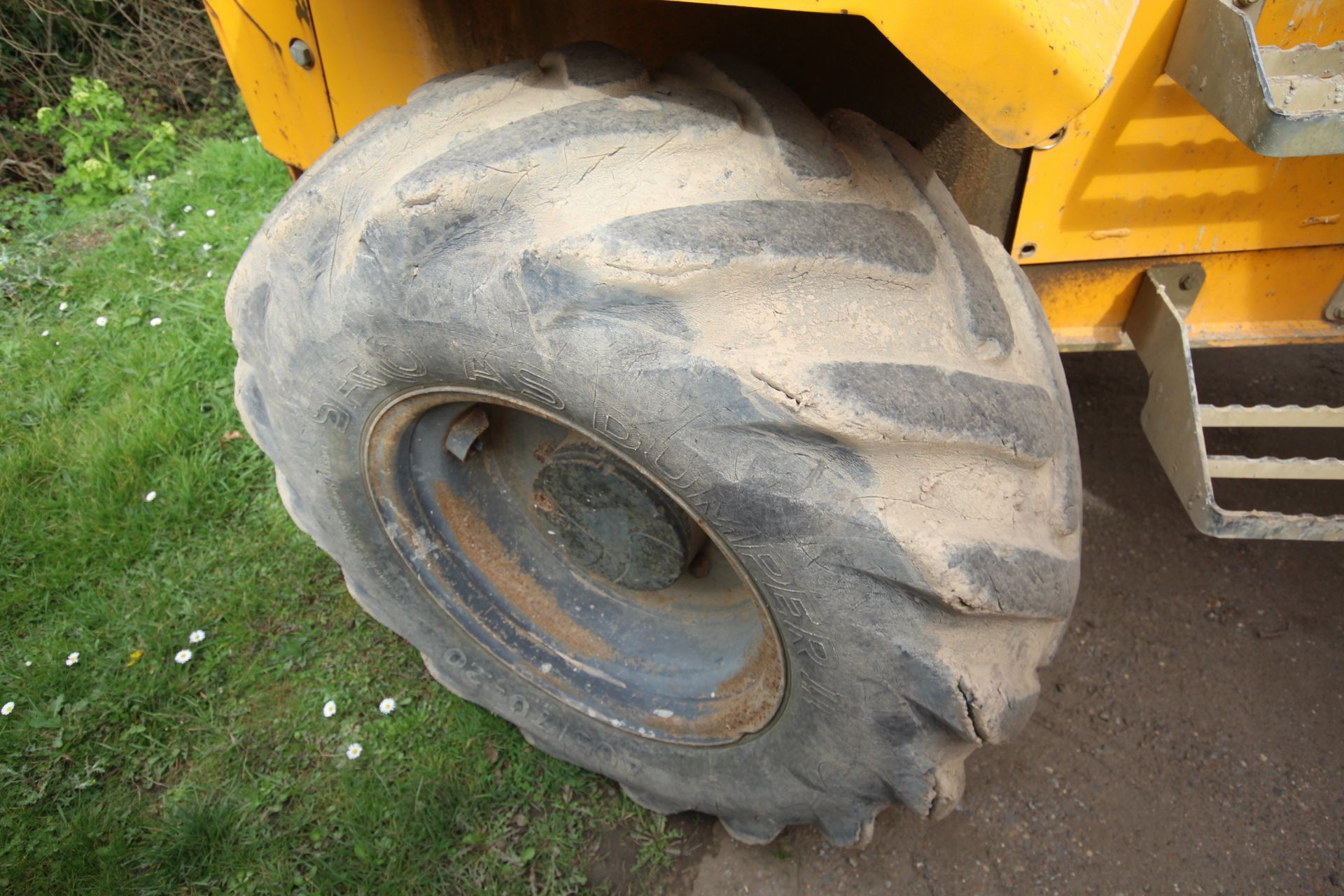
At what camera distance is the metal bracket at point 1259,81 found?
1.07 m

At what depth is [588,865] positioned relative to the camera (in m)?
1.73

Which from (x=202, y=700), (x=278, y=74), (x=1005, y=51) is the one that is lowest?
(x=202, y=700)

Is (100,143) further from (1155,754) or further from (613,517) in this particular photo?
(1155,754)

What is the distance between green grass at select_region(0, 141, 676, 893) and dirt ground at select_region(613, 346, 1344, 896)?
373 millimetres

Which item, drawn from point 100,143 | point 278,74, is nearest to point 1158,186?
point 278,74

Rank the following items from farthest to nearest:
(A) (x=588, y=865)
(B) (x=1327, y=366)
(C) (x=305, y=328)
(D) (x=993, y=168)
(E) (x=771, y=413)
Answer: (B) (x=1327, y=366) < (A) (x=588, y=865) < (D) (x=993, y=168) < (C) (x=305, y=328) < (E) (x=771, y=413)

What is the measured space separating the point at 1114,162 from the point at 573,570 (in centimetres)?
116

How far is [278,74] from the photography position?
1636mm

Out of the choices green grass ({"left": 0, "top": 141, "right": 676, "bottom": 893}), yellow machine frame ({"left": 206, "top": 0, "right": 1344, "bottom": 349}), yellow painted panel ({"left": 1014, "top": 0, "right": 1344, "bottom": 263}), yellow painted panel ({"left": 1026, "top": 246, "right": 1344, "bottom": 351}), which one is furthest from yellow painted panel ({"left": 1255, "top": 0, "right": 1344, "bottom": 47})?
green grass ({"left": 0, "top": 141, "right": 676, "bottom": 893})

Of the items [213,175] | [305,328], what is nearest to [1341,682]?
[305,328]

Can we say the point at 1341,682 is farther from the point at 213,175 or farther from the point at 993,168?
the point at 213,175

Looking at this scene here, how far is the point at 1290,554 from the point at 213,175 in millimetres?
3965

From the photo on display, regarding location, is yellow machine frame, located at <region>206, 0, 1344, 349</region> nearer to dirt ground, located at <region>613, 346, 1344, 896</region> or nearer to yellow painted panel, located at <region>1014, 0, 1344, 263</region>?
yellow painted panel, located at <region>1014, 0, 1344, 263</region>

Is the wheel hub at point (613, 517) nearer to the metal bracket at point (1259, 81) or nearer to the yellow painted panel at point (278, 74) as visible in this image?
the yellow painted panel at point (278, 74)
